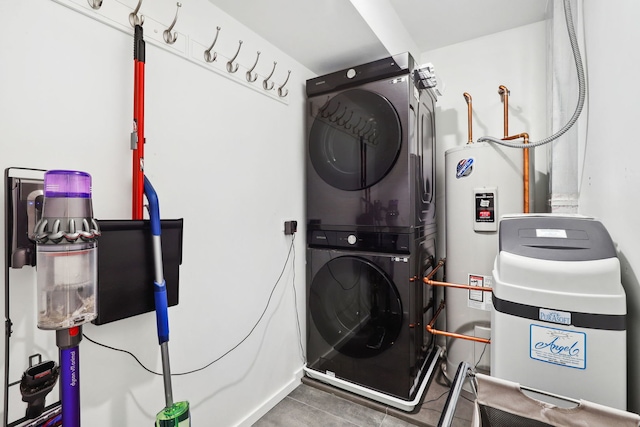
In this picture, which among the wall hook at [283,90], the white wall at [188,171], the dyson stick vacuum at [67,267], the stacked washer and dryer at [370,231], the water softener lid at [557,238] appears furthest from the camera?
the wall hook at [283,90]

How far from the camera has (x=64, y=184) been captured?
74 cm

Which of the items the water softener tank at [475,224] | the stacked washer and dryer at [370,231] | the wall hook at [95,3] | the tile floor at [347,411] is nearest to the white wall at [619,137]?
the water softener tank at [475,224]

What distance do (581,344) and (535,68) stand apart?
209 cm

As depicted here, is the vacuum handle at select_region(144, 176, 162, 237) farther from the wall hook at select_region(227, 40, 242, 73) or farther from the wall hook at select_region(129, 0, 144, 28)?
the wall hook at select_region(227, 40, 242, 73)

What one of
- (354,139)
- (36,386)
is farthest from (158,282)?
(354,139)

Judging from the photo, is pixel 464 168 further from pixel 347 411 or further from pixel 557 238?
pixel 347 411

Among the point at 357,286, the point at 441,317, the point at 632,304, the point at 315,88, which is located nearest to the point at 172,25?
the point at 315,88

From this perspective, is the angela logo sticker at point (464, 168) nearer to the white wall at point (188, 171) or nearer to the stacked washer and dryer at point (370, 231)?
the stacked washer and dryer at point (370, 231)

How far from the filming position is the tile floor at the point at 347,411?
5.46 feet

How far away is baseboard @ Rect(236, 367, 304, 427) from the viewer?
1625mm

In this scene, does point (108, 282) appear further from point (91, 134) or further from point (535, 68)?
point (535, 68)

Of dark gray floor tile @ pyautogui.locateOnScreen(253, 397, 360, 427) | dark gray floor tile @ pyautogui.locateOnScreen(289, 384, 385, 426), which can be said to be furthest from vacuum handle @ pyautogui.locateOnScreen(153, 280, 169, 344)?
dark gray floor tile @ pyautogui.locateOnScreen(289, 384, 385, 426)

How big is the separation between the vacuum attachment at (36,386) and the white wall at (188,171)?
0.14 m

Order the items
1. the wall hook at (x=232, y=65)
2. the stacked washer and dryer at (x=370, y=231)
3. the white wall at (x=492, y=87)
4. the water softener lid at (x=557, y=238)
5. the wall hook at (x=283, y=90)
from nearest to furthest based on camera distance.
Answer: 1. the water softener lid at (x=557, y=238)
2. the wall hook at (x=232, y=65)
3. the stacked washer and dryer at (x=370, y=231)
4. the wall hook at (x=283, y=90)
5. the white wall at (x=492, y=87)
